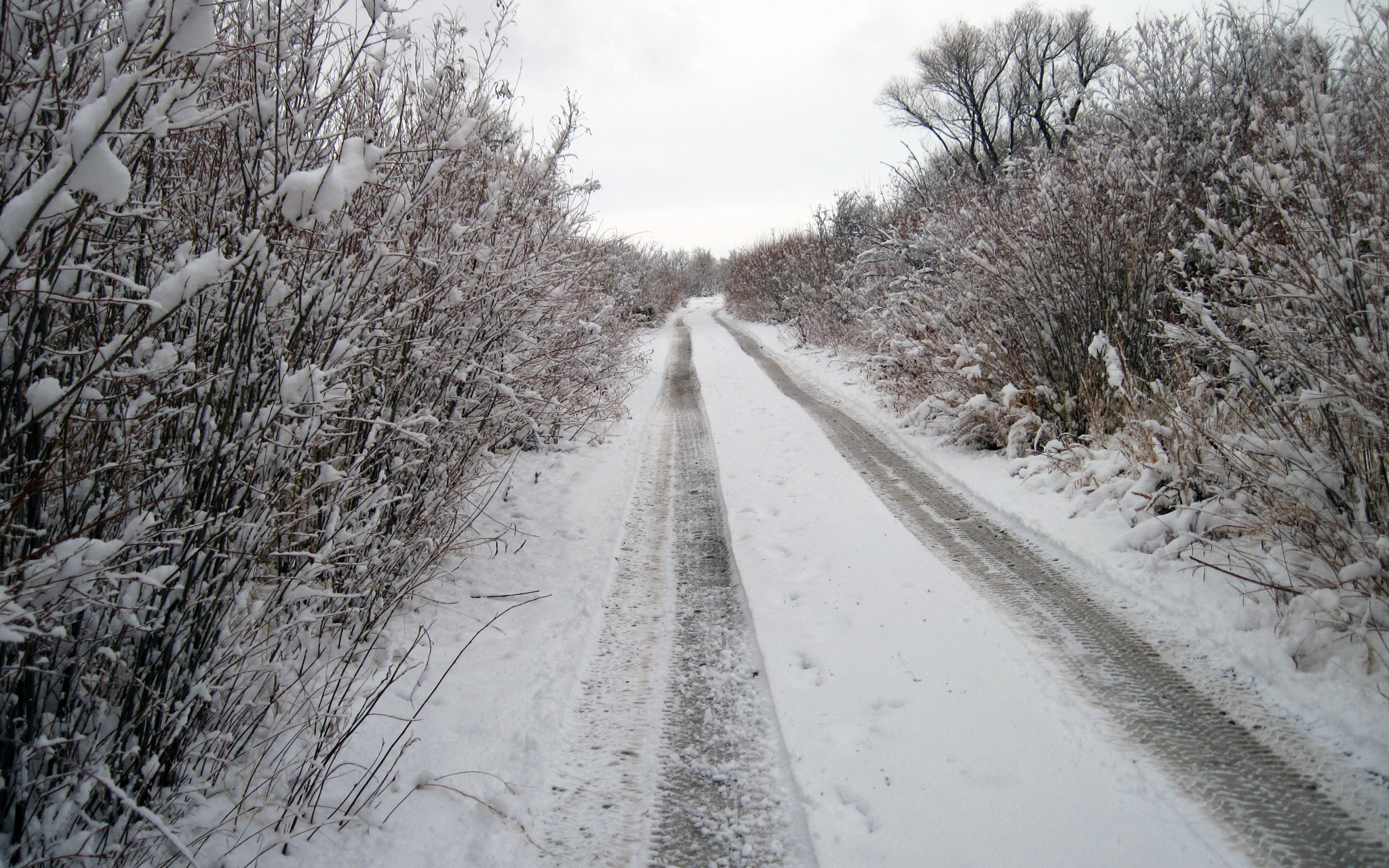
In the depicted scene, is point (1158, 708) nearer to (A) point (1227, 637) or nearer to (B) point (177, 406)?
(A) point (1227, 637)

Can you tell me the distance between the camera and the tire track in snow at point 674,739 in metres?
2.12

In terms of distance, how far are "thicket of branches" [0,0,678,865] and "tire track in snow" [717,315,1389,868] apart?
280cm

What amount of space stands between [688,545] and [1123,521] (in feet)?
9.37

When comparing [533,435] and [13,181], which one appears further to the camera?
[533,435]

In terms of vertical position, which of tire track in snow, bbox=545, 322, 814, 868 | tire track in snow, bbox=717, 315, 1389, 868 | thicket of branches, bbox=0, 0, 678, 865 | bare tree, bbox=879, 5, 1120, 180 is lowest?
tire track in snow, bbox=545, 322, 814, 868

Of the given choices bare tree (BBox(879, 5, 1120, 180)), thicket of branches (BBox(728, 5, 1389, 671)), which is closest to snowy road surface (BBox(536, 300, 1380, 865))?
thicket of branches (BBox(728, 5, 1389, 671))

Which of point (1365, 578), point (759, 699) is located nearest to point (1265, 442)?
point (1365, 578)

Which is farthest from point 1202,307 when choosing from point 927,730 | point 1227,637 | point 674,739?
point 674,739

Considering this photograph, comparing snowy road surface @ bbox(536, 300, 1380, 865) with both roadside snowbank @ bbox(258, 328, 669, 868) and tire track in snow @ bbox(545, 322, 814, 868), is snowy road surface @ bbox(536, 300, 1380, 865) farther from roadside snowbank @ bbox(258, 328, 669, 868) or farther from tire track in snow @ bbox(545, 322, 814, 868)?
roadside snowbank @ bbox(258, 328, 669, 868)

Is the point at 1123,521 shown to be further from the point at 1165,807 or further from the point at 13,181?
the point at 13,181

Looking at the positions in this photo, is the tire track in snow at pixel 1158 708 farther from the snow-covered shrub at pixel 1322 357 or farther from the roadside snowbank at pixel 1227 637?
the snow-covered shrub at pixel 1322 357

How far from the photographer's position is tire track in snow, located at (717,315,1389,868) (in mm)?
1970

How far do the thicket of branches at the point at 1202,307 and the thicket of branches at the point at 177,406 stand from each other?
3.84 metres

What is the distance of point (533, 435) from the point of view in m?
6.64
